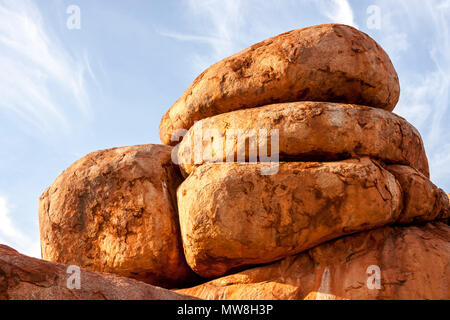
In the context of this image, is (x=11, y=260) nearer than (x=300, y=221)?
Yes

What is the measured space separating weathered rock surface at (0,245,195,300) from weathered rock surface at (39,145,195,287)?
191cm

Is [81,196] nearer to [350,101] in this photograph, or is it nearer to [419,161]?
[350,101]

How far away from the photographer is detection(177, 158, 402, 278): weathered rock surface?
16.2 ft


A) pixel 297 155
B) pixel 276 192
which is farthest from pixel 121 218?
pixel 297 155

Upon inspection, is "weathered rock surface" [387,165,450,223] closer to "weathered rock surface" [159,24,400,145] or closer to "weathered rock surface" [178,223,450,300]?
"weathered rock surface" [178,223,450,300]

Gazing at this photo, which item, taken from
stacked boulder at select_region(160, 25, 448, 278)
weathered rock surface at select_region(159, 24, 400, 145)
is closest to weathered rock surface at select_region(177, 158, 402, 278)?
stacked boulder at select_region(160, 25, 448, 278)

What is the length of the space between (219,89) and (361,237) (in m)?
2.62

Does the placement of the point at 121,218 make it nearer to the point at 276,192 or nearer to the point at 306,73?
the point at 276,192

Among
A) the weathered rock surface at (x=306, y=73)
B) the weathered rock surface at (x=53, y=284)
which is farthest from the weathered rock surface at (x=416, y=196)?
the weathered rock surface at (x=53, y=284)

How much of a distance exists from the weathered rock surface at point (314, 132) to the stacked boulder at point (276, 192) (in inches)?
0.6

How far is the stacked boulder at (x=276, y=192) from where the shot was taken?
4934 millimetres
